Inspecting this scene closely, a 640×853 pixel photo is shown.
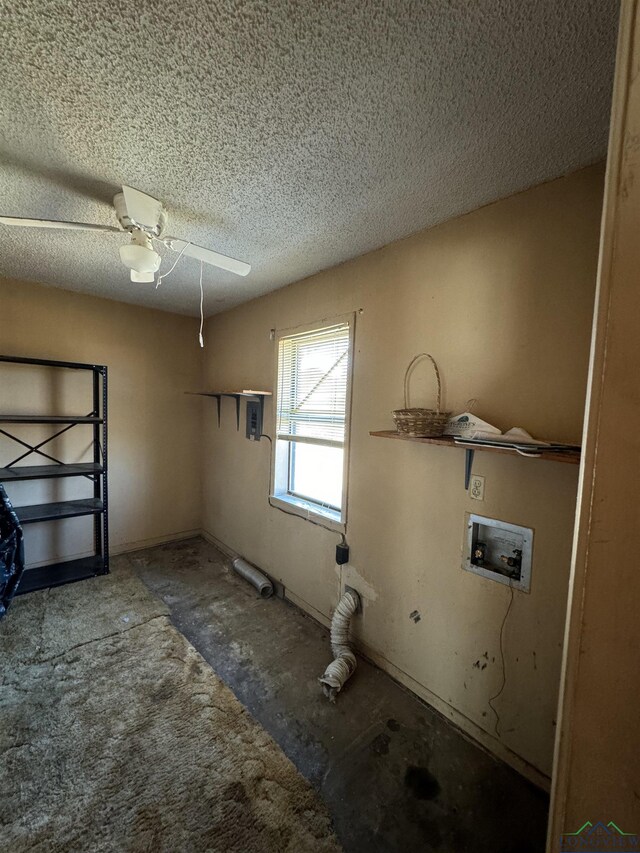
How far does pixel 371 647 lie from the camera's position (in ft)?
6.46

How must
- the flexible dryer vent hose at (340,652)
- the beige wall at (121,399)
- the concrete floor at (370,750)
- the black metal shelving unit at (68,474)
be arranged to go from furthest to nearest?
1. the beige wall at (121,399)
2. the black metal shelving unit at (68,474)
3. the flexible dryer vent hose at (340,652)
4. the concrete floor at (370,750)

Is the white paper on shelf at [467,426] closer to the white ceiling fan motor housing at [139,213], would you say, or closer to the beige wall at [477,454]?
the beige wall at [477,454]

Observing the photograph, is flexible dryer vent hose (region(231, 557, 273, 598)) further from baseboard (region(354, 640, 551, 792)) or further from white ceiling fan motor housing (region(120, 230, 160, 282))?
white ceiling fan motor housing (region(120, 230, 160, 282))

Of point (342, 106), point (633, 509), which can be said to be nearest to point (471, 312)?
point (342, 106)

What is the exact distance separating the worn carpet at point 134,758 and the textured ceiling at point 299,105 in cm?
239

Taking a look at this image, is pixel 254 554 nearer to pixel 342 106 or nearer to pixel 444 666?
pixel 444 666

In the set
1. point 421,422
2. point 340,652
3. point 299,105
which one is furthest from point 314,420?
point 299,105

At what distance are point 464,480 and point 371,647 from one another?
1205 mm

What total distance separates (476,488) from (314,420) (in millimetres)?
1192

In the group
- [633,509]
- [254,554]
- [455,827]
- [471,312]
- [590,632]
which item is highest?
[471,312]

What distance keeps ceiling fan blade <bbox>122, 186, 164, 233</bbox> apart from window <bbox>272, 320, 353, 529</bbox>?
1.13 metres

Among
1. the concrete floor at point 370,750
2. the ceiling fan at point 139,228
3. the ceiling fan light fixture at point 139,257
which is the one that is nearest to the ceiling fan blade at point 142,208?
the ceiling fan at point 139,228

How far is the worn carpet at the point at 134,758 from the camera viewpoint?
115 cm

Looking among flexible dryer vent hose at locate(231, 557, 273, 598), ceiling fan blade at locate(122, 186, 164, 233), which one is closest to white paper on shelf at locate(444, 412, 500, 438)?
ceiling fan blade at locate(122, 186, 164, 233)
